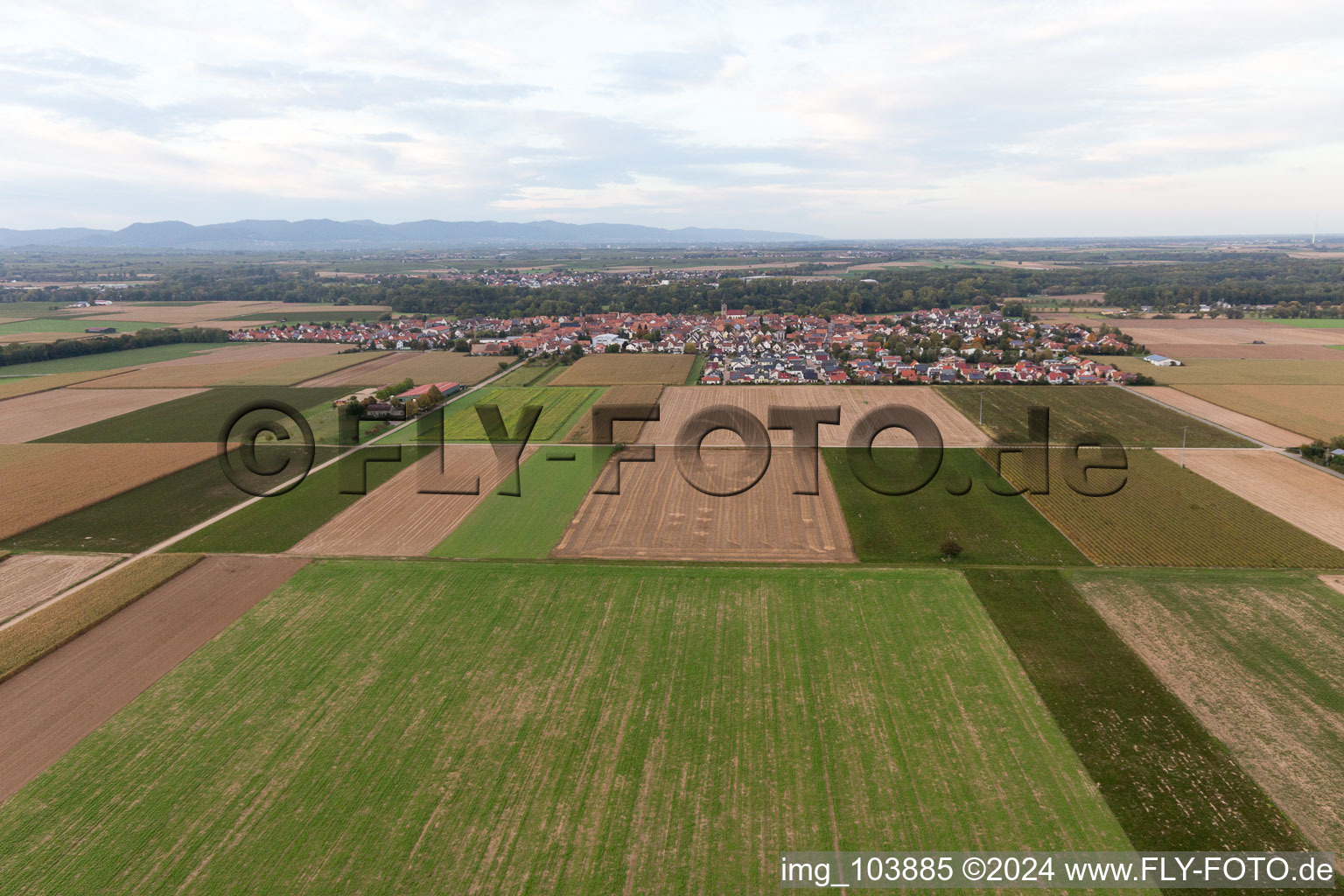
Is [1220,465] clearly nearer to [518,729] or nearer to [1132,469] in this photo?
[1132,469]

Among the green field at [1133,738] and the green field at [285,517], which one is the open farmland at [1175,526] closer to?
the green field at [1133,738]

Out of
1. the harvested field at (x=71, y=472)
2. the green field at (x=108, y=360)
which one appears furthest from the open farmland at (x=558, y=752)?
the green field at (x=108, y=360)

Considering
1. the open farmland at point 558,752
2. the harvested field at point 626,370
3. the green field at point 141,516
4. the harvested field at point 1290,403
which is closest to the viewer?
the open farmland at point 558,752

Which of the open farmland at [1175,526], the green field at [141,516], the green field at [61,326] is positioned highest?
the green field at [61,326]

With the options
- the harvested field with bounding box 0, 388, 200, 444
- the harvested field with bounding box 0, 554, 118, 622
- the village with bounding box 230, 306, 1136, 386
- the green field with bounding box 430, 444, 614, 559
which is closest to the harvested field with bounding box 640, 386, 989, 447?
the village with bounding box 230, 306, 1136, 386

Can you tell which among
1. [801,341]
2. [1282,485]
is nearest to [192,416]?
[801,341]

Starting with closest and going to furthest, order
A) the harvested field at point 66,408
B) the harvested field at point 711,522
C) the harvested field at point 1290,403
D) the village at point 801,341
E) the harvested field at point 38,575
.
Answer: the harvested field at point 38,575 < the harvested field at point 711,522 < the harvested field at point 1290,403 < the harvested field at point 66,408 < the village at point 801,341

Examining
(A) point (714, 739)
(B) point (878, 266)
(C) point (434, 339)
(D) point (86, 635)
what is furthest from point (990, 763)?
(B) point (878, 266)

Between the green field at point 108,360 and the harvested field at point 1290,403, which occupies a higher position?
the green field at point 108,360
